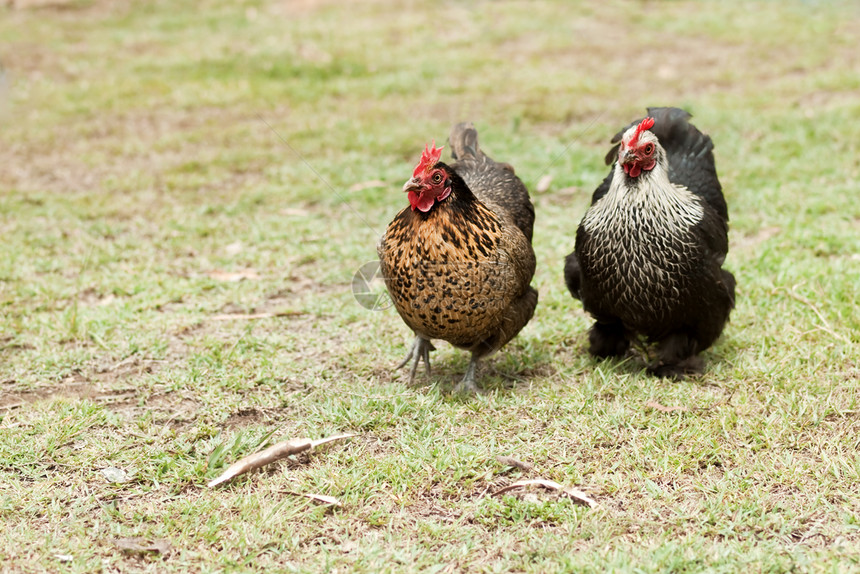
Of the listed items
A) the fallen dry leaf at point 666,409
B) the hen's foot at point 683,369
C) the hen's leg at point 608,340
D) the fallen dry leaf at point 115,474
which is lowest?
the fallen dry leaf at point 115,474

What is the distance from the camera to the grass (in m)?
3.12

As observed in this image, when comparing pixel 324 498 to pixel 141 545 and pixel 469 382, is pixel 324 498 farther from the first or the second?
pixel 469 382

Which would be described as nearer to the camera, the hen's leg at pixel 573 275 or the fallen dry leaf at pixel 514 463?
the fallen dry leaf at pixel 514 463

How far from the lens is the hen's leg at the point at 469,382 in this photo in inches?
163

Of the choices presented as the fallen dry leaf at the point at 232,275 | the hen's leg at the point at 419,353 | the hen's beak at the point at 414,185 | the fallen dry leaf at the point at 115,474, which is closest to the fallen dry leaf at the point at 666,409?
the hen's leg at the point at 419,353

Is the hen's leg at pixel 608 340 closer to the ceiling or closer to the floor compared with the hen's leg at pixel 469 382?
closer to the ceiling

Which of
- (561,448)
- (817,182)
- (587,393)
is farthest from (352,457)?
(817,182)

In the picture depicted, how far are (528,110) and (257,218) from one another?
3.37m

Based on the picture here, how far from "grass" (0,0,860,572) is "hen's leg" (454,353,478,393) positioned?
100 millimetres

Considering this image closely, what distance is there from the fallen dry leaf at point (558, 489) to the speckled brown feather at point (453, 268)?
0.81 metres

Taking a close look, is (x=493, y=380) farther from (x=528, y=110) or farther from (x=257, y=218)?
(x=528, y=110)

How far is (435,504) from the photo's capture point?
3305mm

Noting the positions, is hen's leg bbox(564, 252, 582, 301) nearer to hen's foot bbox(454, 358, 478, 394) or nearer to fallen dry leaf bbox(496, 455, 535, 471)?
hen's foot bbox(454, 358, 478, 394)

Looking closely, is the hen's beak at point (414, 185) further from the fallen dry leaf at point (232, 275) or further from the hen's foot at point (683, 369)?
the fallen dry leaf at point (232, 275)
